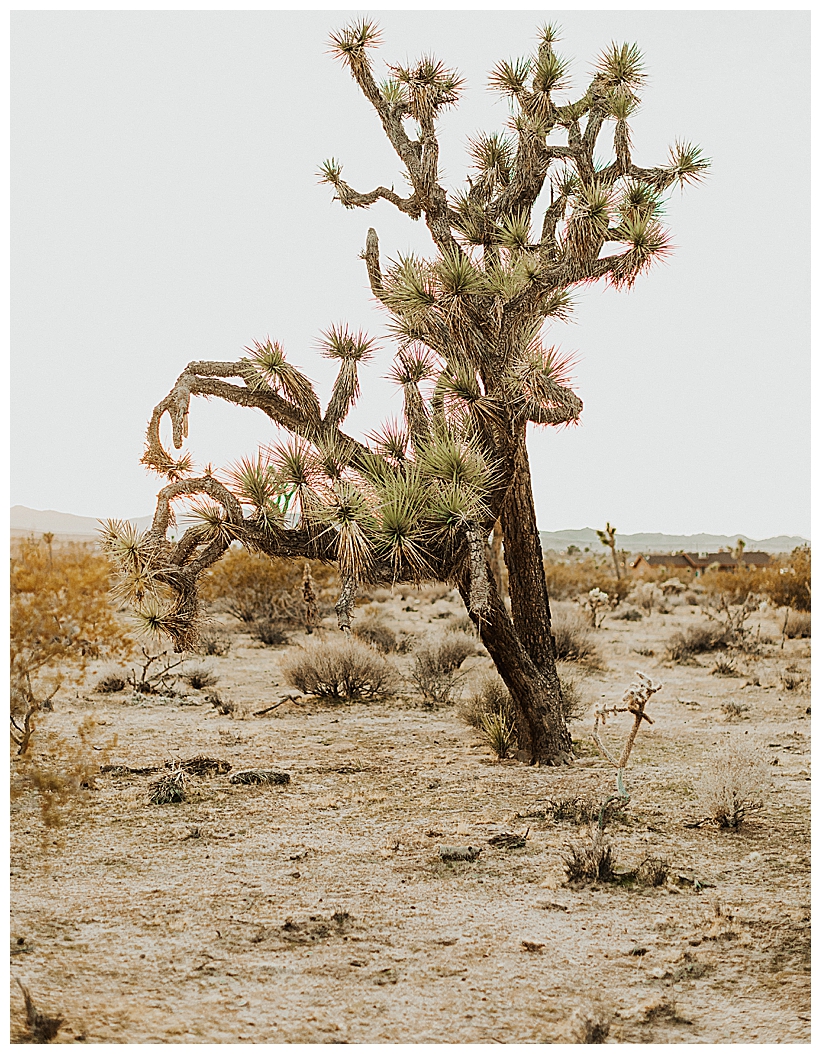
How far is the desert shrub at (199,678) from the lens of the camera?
1128 cm

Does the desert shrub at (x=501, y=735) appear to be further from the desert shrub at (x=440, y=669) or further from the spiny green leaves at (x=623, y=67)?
the spiny green leaves at (x=623, y=67)

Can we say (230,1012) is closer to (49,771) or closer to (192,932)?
(192,932)

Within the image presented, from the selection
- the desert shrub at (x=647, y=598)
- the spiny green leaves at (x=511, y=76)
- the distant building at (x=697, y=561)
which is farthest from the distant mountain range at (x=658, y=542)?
the spiny green leaves at (x=511, y=76)

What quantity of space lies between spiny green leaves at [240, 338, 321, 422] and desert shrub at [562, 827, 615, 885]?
3.35 metres

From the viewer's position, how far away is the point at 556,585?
24094 millimetres

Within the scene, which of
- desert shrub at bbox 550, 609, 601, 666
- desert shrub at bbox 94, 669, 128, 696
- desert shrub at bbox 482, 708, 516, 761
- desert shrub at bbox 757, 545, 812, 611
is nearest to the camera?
desert shrub at bbox 482, 708, 516, 761

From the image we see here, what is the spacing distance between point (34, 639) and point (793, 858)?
486cm

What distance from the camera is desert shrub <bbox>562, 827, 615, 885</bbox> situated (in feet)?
17.5

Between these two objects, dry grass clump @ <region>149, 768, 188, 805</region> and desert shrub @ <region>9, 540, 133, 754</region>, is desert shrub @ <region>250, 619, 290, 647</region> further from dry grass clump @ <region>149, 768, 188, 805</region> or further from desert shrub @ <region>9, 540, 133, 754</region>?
desert shrub @ <region>9, 540, 133, 754</region>

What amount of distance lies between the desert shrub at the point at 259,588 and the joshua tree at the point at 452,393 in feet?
29.5

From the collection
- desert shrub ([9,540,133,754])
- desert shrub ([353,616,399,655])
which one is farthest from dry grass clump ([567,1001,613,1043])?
desert shrub ([353,616,399,655])

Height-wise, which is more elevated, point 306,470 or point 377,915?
point 306,470

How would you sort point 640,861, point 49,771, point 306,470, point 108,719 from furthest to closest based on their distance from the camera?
point 108,719
point 49,771
point 306,470
point 640,861

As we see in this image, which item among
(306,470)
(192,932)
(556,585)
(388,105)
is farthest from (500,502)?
(556,585)
